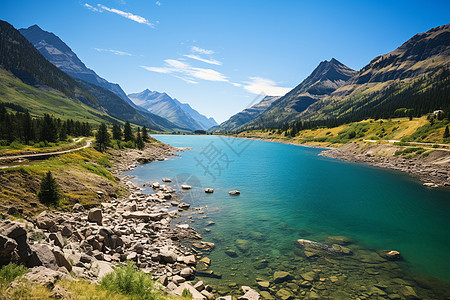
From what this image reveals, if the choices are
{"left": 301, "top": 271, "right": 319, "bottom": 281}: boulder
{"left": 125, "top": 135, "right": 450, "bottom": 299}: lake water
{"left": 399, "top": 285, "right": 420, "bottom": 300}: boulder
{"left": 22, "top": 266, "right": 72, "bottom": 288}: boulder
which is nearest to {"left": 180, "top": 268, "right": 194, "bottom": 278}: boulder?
{"left": 125, "top": 135, "right": 450, "bottom": 299}: lake water

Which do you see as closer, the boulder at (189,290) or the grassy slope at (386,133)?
the boulder at (189,290)

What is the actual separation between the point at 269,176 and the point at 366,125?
10604cm

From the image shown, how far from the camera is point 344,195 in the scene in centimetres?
3878

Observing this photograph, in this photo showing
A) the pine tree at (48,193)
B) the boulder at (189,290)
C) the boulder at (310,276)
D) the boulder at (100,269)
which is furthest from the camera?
the pine tree at (48,193)

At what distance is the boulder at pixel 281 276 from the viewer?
15.0 metres

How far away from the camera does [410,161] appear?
62031 mm

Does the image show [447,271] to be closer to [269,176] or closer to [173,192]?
[173,192]

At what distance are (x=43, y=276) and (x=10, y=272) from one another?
1.09m

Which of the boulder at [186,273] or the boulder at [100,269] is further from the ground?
the boulder at [100,269]

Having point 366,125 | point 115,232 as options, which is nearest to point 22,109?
point 115,232

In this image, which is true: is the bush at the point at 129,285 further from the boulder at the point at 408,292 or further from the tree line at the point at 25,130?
the tree line at the point at 25,130

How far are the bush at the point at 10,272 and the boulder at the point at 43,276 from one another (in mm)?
265

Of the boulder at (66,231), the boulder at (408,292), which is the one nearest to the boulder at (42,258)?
the boulder at (66,231)

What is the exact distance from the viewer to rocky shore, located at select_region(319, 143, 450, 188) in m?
49.0
